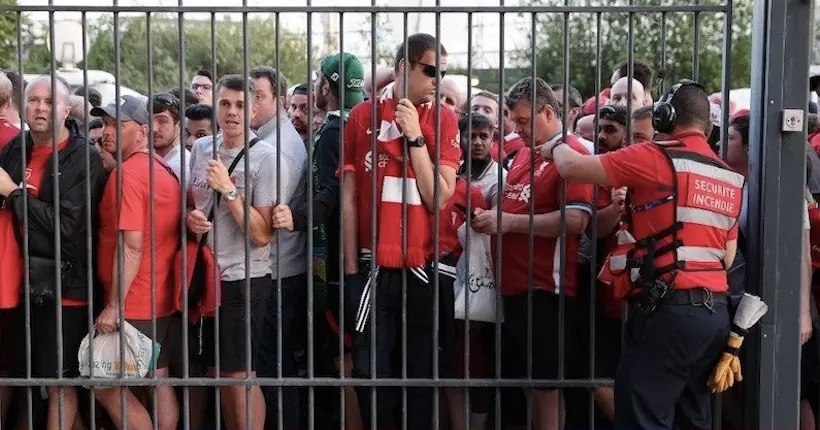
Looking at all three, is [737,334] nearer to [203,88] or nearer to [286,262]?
[286,262]

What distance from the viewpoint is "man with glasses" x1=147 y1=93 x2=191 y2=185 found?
6633 mm

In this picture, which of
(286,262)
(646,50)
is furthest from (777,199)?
(646,50)

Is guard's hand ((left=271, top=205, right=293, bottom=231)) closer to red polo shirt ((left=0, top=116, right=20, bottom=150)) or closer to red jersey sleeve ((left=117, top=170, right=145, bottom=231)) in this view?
red jersey sleeve ((left=117, top=170, right=145, bottom=231))

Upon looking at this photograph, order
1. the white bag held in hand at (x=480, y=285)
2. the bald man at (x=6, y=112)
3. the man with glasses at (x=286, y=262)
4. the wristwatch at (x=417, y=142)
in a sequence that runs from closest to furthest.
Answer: the wristwatch at (x=417, y=142) → the man with glasses at (x=286, y=262) → the white bag held in hand at (x=480, y=285) → the bald man at (x=6, y=112)

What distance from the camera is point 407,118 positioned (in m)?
5.32

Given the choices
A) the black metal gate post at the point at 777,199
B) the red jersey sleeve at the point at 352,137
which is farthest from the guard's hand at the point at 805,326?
the red jersey sleeve at the point at 352,137

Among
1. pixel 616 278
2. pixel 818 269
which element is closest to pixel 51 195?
pixel 616 278

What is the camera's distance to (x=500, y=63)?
202 inches

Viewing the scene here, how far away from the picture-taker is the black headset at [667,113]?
Result: 16.5 feet

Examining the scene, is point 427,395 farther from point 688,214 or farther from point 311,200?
point 688,214

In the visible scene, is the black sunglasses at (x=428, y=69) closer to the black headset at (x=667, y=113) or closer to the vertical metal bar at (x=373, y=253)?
the vertical metal bar at (x=373, y=253)

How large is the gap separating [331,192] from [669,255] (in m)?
1.73

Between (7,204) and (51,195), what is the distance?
7.9 inches

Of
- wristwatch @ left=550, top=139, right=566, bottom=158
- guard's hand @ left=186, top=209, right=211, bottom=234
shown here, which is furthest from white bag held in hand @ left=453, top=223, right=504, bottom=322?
guard's hand @ left=186, top=209, right=211, bottom=234
